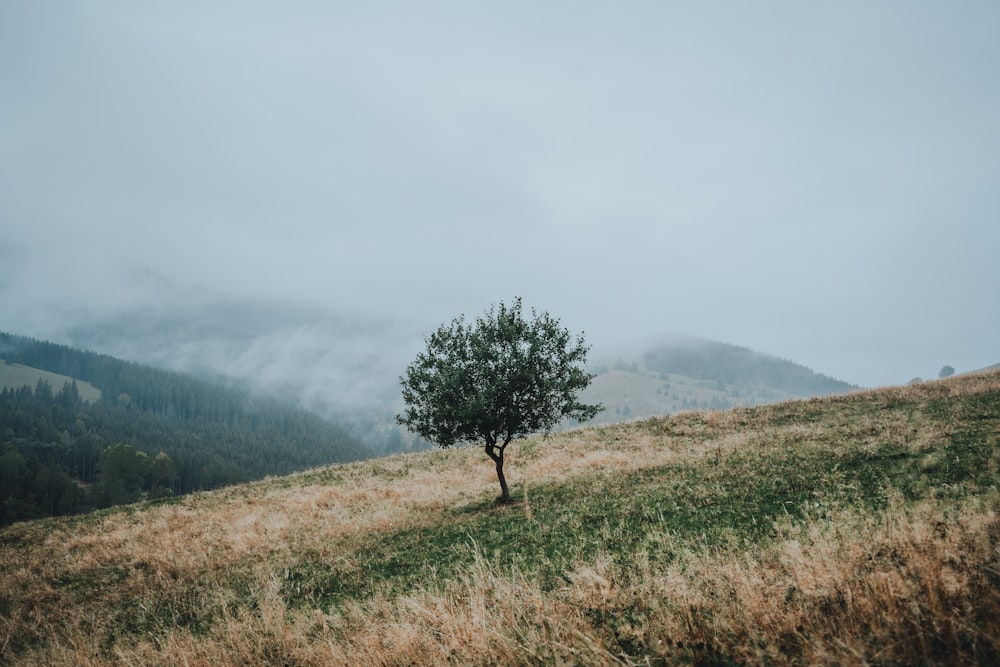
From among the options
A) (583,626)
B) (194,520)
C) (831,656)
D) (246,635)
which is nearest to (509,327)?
(246,635)

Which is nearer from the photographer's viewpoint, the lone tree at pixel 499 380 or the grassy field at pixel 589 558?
the grassy field at pixel 589 558

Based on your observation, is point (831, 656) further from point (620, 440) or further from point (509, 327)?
point (620, 440)

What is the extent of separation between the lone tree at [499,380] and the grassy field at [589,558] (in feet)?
12.2

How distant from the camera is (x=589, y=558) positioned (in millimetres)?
9430

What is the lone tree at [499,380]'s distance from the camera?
22.0m

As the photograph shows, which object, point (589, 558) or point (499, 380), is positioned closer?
point (589, 558)

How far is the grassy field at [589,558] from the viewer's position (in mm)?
4305

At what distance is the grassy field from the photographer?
4.30m

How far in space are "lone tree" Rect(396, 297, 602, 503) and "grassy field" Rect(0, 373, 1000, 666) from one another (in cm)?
372

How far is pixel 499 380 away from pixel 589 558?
42.7 ft

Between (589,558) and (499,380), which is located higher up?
(499,380)

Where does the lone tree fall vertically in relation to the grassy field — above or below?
above

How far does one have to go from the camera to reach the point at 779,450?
2183 centimetres

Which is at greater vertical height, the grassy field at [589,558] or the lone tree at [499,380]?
the lone tree at [499,380]
